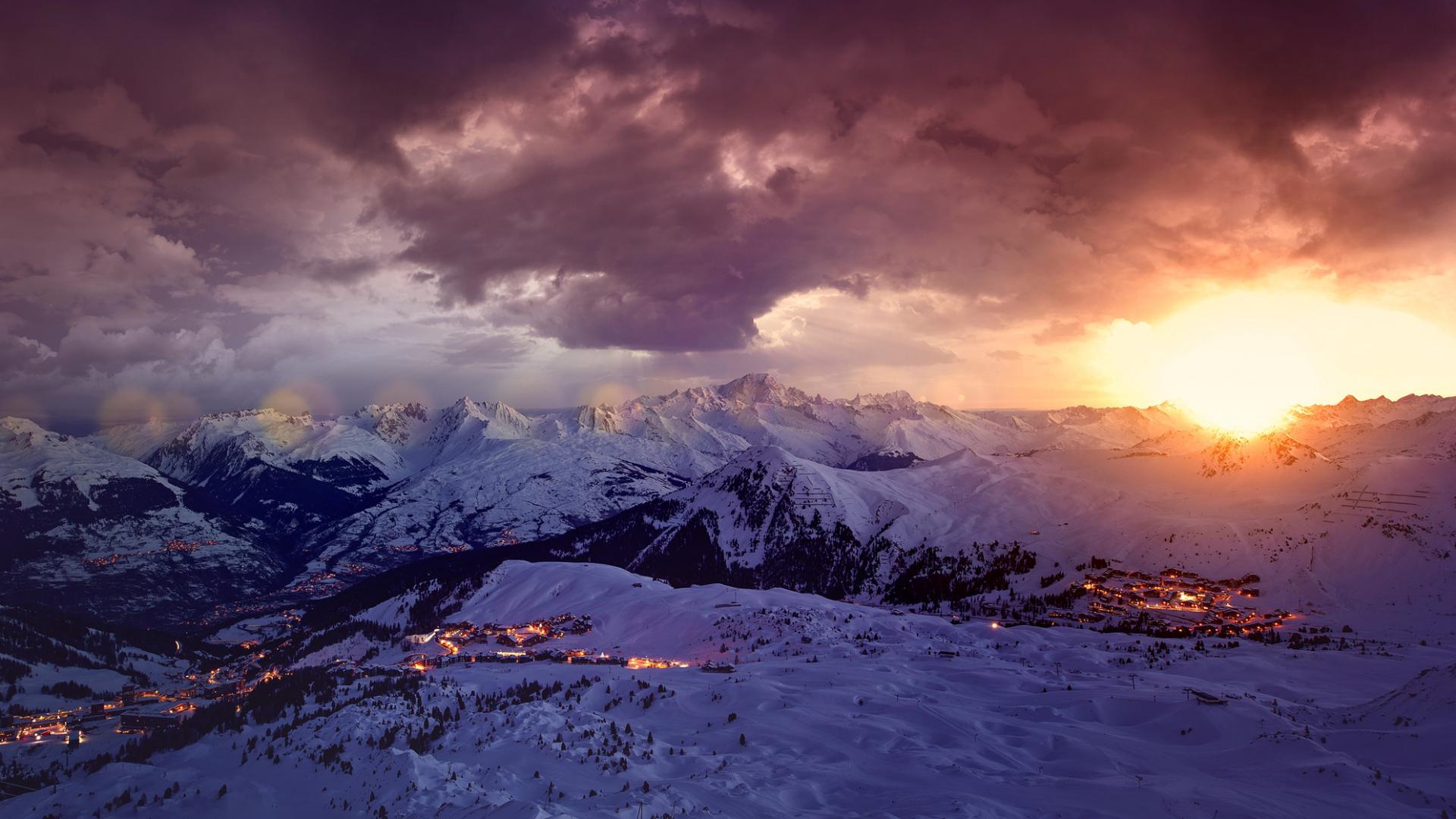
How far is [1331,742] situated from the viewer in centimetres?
2319

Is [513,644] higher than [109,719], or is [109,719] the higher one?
[513,644]

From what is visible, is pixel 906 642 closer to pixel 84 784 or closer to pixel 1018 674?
pixel 1018 674

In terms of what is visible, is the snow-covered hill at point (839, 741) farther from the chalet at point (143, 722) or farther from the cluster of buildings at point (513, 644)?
the cluster of buildings at point (513, 644)

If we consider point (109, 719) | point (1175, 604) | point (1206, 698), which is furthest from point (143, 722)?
point (1175, 604)

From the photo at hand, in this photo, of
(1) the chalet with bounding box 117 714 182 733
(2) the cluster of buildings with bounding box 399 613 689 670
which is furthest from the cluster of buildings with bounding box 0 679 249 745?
(2) the cluster of buildings with bounding box 399 613 689 670

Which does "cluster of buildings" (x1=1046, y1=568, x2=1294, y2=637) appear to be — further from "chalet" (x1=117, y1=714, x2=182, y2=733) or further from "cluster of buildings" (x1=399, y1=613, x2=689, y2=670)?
"chalet" (x1=117, y1=714, x2=182, y2=733)

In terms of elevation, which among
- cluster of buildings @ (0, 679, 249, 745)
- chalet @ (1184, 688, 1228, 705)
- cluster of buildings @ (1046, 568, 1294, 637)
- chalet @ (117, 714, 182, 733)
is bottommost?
cluster of buildings @ (0, 679, 249, 745)

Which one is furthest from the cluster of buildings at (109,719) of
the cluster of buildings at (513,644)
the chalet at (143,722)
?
the cluster of buildings at (513,644)

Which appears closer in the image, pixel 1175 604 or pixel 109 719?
pixel 109 719

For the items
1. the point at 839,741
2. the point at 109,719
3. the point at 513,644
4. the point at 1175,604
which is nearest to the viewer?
the point at 839,741

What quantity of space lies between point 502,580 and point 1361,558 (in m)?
135

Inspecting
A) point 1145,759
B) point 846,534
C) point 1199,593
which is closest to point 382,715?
point 1145,759

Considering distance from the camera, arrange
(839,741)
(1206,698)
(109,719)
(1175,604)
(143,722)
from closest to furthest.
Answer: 1. (839,741)
2. (1206,698)
3. (143,722)
4. (109,719)
5. (1175,604)

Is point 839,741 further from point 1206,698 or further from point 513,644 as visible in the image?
point 513,644
